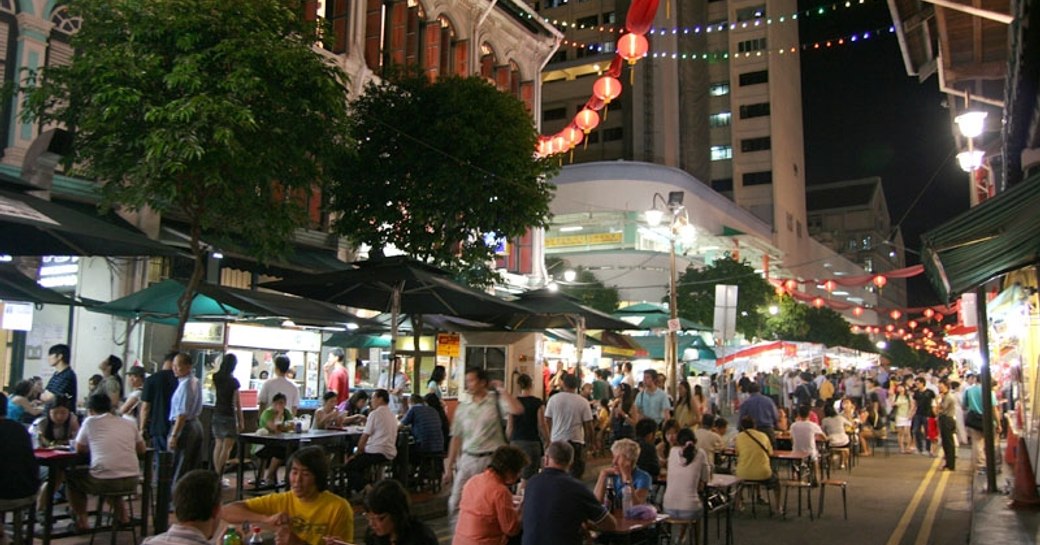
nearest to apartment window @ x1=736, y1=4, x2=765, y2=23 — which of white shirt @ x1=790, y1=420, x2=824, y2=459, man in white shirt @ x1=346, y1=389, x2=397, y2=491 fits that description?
white shirt @ x1=790, y1=420, x2=824, y2=459

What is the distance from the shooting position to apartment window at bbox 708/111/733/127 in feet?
231

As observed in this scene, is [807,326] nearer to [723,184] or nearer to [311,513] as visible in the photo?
[723,184]

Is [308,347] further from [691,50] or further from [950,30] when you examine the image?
[691,50]

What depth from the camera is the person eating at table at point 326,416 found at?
1236 cm

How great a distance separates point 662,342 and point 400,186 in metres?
14.1

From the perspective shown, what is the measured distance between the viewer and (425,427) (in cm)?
1235

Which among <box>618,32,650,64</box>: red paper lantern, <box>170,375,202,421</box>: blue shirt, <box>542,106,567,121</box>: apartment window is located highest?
<box>542,106,567,121</box>: apartment window

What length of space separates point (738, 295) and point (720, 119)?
110ft

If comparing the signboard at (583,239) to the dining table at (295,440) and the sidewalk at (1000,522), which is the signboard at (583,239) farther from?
the dining table at (295,440)

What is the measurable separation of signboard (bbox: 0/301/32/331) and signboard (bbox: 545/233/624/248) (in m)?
34.7

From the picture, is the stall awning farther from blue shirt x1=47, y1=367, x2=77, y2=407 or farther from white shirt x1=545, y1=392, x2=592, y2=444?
blue shirt x1=47, y1=367, x2=77, y2=407

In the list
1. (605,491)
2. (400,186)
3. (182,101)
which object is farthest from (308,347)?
(605,491)

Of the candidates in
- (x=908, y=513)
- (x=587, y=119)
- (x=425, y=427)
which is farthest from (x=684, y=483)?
(x=587, y=119)

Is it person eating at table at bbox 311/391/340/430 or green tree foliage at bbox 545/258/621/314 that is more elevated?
green tree foliage at bbox 545/258/621/314
